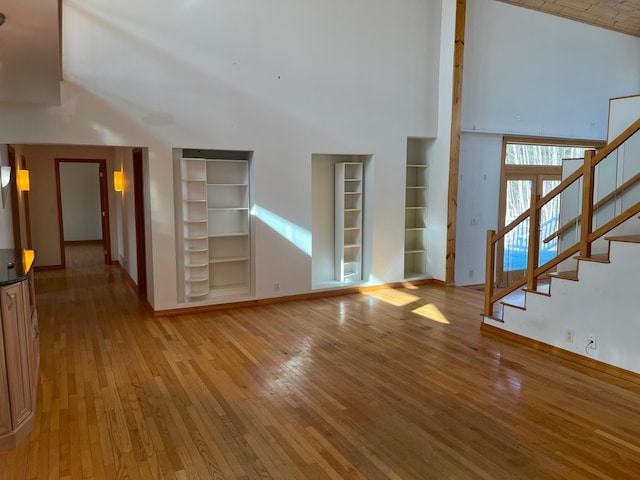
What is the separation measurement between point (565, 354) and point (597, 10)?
7172 mm

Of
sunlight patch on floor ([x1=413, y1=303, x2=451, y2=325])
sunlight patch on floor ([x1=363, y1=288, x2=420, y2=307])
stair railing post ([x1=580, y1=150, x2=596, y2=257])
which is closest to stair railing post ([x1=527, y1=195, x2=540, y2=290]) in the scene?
stair railing post ([x1=580, y1=150, x2=596, y2=257])

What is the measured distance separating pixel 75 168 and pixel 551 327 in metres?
13.3

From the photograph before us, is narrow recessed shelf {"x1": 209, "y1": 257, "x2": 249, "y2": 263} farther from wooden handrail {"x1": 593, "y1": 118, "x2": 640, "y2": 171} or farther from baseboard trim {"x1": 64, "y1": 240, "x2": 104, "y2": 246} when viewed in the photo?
baseboard trim {"x1": 64, "y1": 240, "x2": 104, "y2": 246}

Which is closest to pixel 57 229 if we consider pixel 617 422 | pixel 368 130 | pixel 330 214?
pixel 330 214

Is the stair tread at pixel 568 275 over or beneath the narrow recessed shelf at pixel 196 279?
over

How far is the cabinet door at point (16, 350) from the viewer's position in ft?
9.66

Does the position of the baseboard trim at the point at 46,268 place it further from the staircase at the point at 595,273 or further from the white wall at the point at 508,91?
the staircase at the point at 595,273

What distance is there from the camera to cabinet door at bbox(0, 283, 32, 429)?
294cm

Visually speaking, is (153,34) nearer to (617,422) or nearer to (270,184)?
(270,184)

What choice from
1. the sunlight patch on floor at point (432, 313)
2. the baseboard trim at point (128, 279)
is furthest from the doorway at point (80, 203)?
the sunlight patch on floor at point (432, 313)

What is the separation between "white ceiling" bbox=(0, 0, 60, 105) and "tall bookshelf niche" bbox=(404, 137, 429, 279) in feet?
18.1

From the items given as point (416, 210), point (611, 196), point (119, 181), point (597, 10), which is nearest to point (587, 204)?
point (611, 196)

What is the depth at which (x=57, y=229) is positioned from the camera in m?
9.48

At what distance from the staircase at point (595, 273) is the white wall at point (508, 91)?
295 cm
